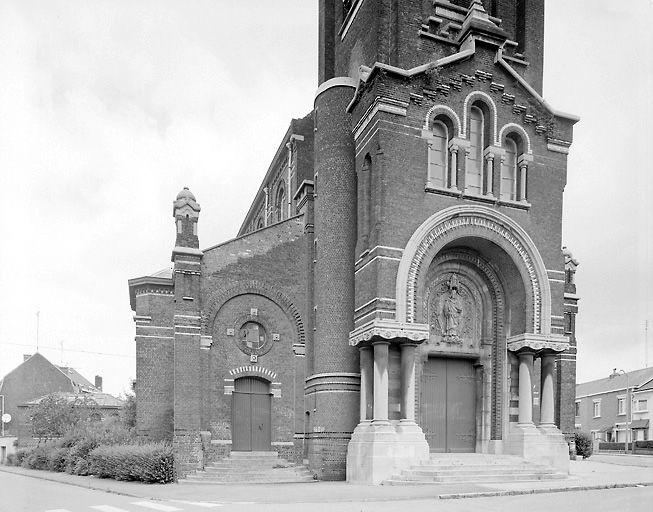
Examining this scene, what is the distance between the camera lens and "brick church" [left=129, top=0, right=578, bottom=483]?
67.3ft

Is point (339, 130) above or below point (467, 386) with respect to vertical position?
above

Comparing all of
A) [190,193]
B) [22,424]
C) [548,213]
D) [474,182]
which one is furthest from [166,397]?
[22,424]

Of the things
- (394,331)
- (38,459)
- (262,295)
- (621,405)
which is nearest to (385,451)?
(394,331)

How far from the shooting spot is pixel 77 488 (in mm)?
19391

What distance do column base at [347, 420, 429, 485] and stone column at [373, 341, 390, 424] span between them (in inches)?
12.7

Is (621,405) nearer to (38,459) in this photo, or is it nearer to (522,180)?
(522,180)

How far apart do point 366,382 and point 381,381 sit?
41.5 inches

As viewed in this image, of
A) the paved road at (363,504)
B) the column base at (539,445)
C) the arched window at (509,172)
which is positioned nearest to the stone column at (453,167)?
the arched window at (509,172)

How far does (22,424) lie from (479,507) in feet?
175

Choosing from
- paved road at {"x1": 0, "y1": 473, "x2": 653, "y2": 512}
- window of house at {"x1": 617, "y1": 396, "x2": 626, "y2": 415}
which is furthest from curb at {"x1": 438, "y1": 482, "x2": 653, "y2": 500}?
window of house at {"x1": 617, "y1": 396, "x2": 626, "y2": 415}

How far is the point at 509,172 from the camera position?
74.2ft

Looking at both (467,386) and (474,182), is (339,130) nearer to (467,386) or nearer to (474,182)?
(474,182)

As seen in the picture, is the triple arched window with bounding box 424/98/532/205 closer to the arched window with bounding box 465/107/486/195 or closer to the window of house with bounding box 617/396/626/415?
the arched window with bounding box 465/107/486/195

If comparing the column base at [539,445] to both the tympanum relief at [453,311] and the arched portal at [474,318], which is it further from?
the tympanum relief at [453,311]
